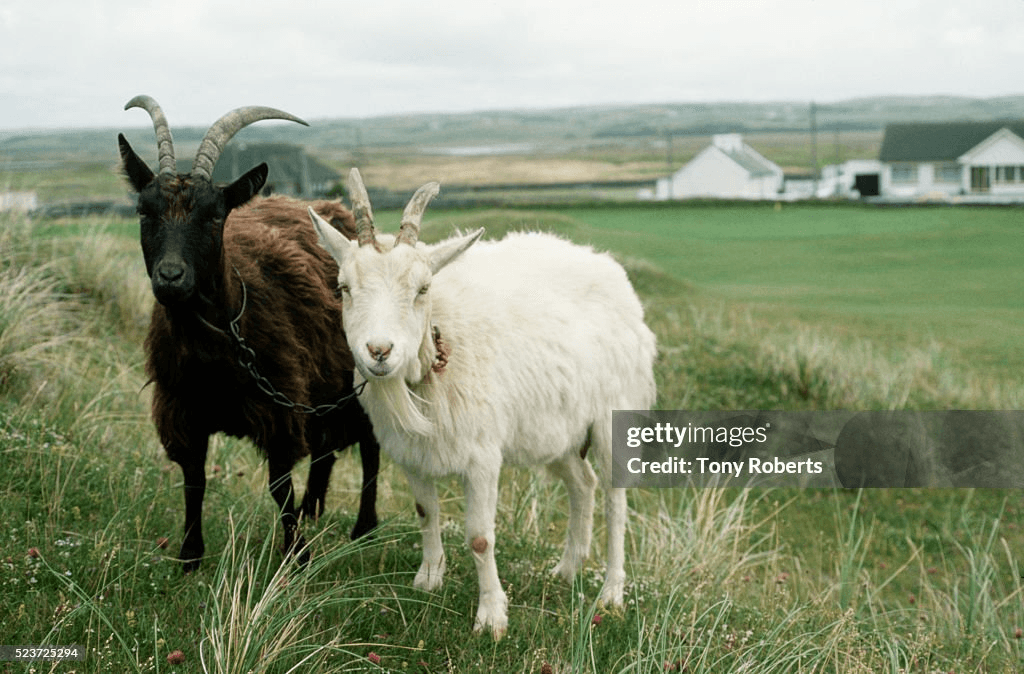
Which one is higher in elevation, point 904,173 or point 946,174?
point 904,173

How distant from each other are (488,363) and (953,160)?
50.7 m

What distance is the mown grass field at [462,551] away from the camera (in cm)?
493

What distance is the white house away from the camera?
2039 inches

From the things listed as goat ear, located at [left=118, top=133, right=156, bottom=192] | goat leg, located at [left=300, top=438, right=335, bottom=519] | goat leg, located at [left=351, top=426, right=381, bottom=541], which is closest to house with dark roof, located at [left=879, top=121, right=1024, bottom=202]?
goat leg, located at [left=351, top=426, right=381, bottom=541]

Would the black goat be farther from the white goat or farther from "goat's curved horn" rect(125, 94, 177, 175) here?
the white goat

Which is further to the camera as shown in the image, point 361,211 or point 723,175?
point 723,175

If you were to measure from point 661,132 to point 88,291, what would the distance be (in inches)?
2282

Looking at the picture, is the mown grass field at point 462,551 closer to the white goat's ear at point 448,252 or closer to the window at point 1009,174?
the white goat's ear at point 448,252

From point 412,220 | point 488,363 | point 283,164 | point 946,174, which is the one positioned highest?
point 283,164

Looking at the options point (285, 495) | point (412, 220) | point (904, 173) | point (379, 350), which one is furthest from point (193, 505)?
point (904, 173)

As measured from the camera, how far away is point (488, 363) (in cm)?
538

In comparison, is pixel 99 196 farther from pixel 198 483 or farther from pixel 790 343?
pixel 198 483

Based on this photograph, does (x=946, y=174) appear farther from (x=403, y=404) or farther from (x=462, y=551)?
(x=403, y=404)

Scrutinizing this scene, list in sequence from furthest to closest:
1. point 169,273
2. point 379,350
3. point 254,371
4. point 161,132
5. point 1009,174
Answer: point 1009,174 < point 254,371 < point 161,132 < point 169,273 < point 379,350
